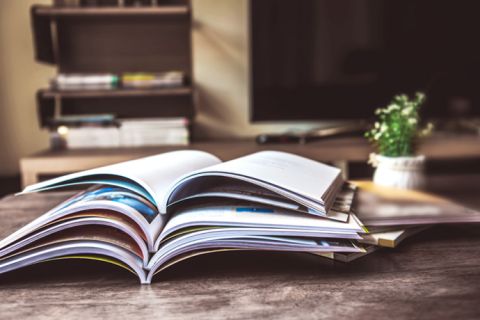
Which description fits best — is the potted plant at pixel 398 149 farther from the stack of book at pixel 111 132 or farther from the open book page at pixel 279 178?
the stack of book at pixel 111 132

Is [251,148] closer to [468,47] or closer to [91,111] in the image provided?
[91,111]

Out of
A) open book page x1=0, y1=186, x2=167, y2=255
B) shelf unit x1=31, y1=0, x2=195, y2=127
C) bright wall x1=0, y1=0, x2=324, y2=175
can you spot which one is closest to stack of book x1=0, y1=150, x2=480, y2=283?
open book page x1=0, y1=186, x2=167, y2=255

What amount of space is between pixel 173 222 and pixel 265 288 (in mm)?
112

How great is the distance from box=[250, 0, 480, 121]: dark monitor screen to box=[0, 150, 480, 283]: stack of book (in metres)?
1.41

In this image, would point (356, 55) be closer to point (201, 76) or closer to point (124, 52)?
point (201, 76)

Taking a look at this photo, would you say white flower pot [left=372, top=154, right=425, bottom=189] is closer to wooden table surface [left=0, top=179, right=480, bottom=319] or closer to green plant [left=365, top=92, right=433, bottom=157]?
green plant [left=365, top=92, right=433, bottom=157]

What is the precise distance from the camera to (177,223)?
1.44ft

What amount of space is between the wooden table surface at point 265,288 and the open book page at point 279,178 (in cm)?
7

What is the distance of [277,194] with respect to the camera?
0.48m

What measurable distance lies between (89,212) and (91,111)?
5.47ft

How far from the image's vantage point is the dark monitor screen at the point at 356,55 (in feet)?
6.00

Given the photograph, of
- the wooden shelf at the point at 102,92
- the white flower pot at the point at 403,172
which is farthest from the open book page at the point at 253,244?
the wooden shelf at the point at 102,92

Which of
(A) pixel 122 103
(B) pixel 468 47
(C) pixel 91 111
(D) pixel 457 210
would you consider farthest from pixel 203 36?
(D) pixel 457 210

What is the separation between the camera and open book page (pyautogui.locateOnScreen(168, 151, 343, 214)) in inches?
17.9
